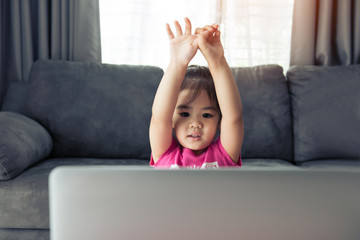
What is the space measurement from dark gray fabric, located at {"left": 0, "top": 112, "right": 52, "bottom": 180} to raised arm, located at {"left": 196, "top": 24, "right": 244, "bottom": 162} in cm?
90

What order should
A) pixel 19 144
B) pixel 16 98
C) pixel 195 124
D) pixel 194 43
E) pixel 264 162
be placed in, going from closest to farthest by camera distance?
1. pixel 194 43
2. pixel 195 124
3. pixel 19 144
4. pixel 264 162
5. pixel 16 98

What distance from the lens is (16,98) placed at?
2203 mm

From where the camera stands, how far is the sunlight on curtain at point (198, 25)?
2.54 metres

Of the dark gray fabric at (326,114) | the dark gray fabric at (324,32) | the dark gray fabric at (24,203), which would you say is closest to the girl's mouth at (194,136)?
the dark gray fabric at (24,203)

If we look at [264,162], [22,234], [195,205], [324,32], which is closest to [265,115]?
[264,162]

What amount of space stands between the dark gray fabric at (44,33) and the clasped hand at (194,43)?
5.66 feet

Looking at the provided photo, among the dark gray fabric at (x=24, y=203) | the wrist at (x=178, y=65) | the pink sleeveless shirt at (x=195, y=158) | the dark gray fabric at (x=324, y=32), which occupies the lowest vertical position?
the dark gray fabric at (x=24, y=203)

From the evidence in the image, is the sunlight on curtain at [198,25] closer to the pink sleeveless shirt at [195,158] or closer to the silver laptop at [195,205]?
the pink sleeveless shirt at [195,158]

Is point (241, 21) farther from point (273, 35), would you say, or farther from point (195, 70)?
point (195, 70)

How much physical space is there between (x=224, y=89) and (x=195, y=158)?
9.0 inches

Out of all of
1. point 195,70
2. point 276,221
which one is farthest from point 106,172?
point 195,70

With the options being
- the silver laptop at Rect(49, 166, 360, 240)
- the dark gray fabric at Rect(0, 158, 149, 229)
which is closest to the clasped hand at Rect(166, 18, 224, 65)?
the silver laptop at Rect(49, 166, 360, 240)

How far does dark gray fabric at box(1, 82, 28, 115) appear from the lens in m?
2.16

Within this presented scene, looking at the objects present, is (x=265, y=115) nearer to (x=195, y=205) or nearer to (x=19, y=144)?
(x=19, y=144)
